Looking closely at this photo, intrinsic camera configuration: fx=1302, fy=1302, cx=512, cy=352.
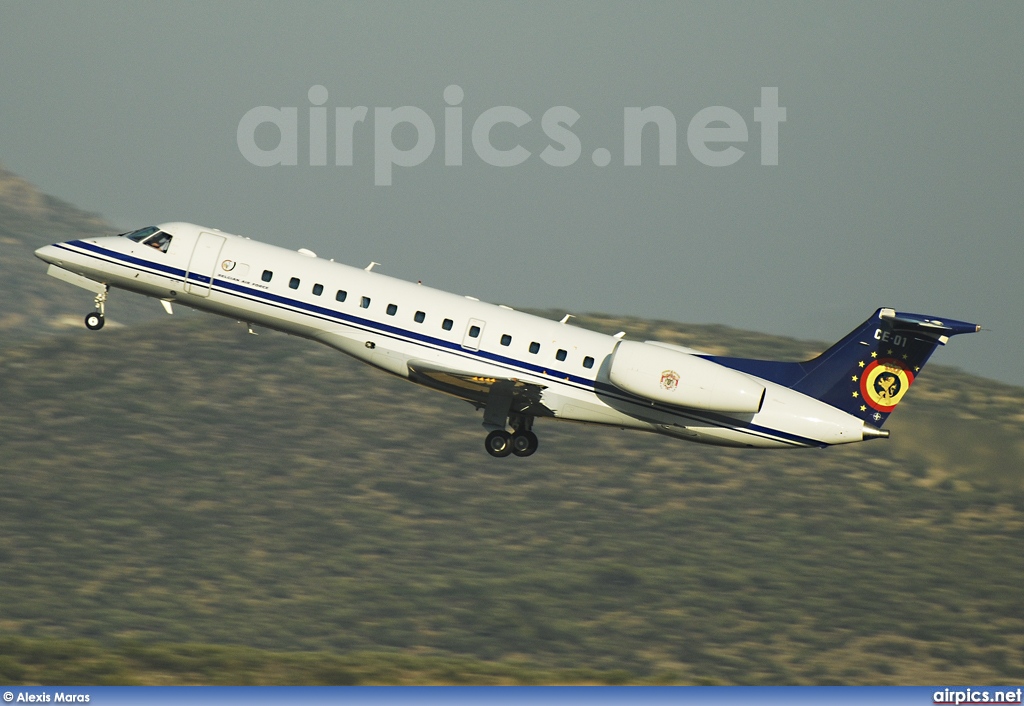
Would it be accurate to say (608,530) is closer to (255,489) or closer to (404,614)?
(404,614)

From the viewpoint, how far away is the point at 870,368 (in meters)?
31.7

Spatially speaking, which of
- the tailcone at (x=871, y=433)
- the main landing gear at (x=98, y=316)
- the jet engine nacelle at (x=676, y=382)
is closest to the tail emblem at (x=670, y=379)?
the jet engine nacelle at (x=676, y=382)

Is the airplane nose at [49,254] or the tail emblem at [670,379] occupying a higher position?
the airplane nose at [49,254]

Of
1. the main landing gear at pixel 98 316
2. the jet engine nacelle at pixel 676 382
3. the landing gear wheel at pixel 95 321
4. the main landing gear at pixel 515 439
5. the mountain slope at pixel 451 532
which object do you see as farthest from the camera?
the mountain slope at pixel 451 532

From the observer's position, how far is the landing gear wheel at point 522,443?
32.3m

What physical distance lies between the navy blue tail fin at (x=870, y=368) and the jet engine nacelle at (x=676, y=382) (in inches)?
60.6

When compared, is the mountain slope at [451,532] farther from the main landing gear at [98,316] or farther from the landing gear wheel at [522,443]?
the landing gear wheel at [522,443]

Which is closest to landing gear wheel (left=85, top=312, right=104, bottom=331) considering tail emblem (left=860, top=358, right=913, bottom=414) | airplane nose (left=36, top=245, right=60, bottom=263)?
airplane nose (left=36, top=245, right=60, bottom=263)

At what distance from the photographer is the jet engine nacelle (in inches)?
1194

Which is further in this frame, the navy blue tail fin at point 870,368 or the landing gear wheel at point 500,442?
the landing gear wheel at point 500,442

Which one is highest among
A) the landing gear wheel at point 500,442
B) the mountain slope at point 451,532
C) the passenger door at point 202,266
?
the mountain slope at point 451,532

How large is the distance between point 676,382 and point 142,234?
13984 millimetres

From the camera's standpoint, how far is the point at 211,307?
106 ft

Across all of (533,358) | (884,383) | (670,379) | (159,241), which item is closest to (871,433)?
(884,383)
